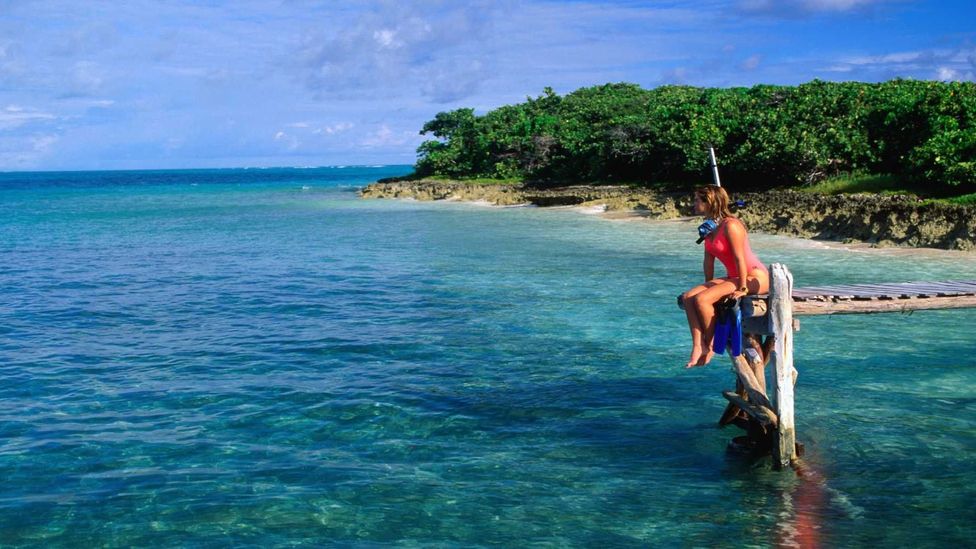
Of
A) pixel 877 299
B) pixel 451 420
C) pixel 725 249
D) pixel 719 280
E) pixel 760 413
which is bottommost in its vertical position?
pixel 451 420

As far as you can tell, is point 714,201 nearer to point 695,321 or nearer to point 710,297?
point 710,297

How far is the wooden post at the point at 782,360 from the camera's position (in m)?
9.09

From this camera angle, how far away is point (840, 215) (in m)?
32.1

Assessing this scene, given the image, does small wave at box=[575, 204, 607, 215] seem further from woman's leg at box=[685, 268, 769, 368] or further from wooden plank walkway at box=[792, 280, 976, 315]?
woman's leg at box=[685, 268, 769, 368]

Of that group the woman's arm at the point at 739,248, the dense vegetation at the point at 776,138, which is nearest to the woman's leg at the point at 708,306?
the woman's arm at the point at 739,248

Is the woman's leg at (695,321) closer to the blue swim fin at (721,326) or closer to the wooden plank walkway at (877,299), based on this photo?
the blue swim fin at (721,326)

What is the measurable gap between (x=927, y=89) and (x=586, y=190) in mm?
23183

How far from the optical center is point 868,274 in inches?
908

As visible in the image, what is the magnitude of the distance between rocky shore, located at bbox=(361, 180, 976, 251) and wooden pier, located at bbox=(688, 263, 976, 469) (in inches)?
722

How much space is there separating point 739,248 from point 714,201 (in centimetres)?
61

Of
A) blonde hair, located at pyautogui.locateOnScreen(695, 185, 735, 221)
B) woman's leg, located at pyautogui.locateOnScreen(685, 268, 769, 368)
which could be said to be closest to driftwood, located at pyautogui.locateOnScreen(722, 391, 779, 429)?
woman's leg, located at pyautogui.locateOnScreen(685, 268, 769, 368)

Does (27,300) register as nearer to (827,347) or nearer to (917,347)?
(827,347)

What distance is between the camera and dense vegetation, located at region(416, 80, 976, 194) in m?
35.3

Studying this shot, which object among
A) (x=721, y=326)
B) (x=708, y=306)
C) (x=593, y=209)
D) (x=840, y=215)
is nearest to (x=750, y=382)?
(x=721, y=326)
